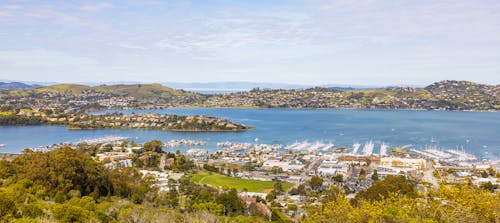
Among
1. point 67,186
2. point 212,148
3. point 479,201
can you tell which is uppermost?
point 479,201

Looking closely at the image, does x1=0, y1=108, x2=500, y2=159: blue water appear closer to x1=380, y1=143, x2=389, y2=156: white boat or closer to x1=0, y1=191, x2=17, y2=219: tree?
x1=380, y1=143, x2=389, y2=156: white boat

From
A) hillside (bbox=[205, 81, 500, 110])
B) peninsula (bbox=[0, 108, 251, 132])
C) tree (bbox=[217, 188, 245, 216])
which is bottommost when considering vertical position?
peninsula (bbox=[0, 108, 251, 132])

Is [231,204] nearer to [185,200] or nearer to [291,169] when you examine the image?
[185,200]

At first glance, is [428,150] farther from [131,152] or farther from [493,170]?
[131,152]

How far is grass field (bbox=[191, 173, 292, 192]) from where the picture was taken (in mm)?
19266

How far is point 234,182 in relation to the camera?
20.4 m

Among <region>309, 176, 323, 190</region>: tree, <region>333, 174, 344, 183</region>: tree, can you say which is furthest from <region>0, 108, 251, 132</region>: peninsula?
<region>309, 176, 323, 190</region>: tree

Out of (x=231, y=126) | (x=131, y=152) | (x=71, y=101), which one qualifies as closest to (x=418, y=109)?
(x=231, y=126)

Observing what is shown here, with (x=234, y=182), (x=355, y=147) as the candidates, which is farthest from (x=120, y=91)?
(x=234, y=182)

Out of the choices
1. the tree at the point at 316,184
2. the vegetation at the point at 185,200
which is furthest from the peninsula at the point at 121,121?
the tree at the point at 316,184

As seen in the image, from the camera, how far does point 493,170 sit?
2273 centimetres

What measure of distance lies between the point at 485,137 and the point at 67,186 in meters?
37.9

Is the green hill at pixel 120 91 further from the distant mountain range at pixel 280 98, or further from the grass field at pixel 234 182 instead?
the grass field at pixel 234 182

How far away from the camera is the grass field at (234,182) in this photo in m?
19.3
